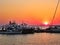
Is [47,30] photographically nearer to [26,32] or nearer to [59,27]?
[59,27]

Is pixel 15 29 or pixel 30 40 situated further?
pixel 15 29

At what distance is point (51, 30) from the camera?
158m

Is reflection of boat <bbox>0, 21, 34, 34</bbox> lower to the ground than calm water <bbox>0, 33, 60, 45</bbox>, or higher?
higher

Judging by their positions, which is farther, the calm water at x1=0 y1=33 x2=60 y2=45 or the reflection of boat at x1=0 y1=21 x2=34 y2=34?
the reflection of boat at x1=0 y1=21 x2=34 y2=34

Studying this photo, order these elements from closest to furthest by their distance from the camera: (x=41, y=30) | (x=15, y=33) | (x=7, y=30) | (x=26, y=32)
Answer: (x=26, y=32), (x=15, y=33), (x=7, y=30), (x=41, y=30)

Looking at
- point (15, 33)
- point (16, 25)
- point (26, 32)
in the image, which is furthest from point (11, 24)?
point (26, 32)

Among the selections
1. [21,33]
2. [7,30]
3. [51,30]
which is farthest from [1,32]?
[51,30]

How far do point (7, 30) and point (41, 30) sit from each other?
24493 millimetres

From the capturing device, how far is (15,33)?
476 ft

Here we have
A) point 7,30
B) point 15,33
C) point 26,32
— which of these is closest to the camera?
point 26,32

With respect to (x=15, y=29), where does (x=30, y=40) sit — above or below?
below

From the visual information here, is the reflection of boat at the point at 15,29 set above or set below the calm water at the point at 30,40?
above

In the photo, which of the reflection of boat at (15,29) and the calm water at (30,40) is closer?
the calm water at (30,40)

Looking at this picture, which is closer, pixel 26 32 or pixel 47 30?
pixel 26 32
